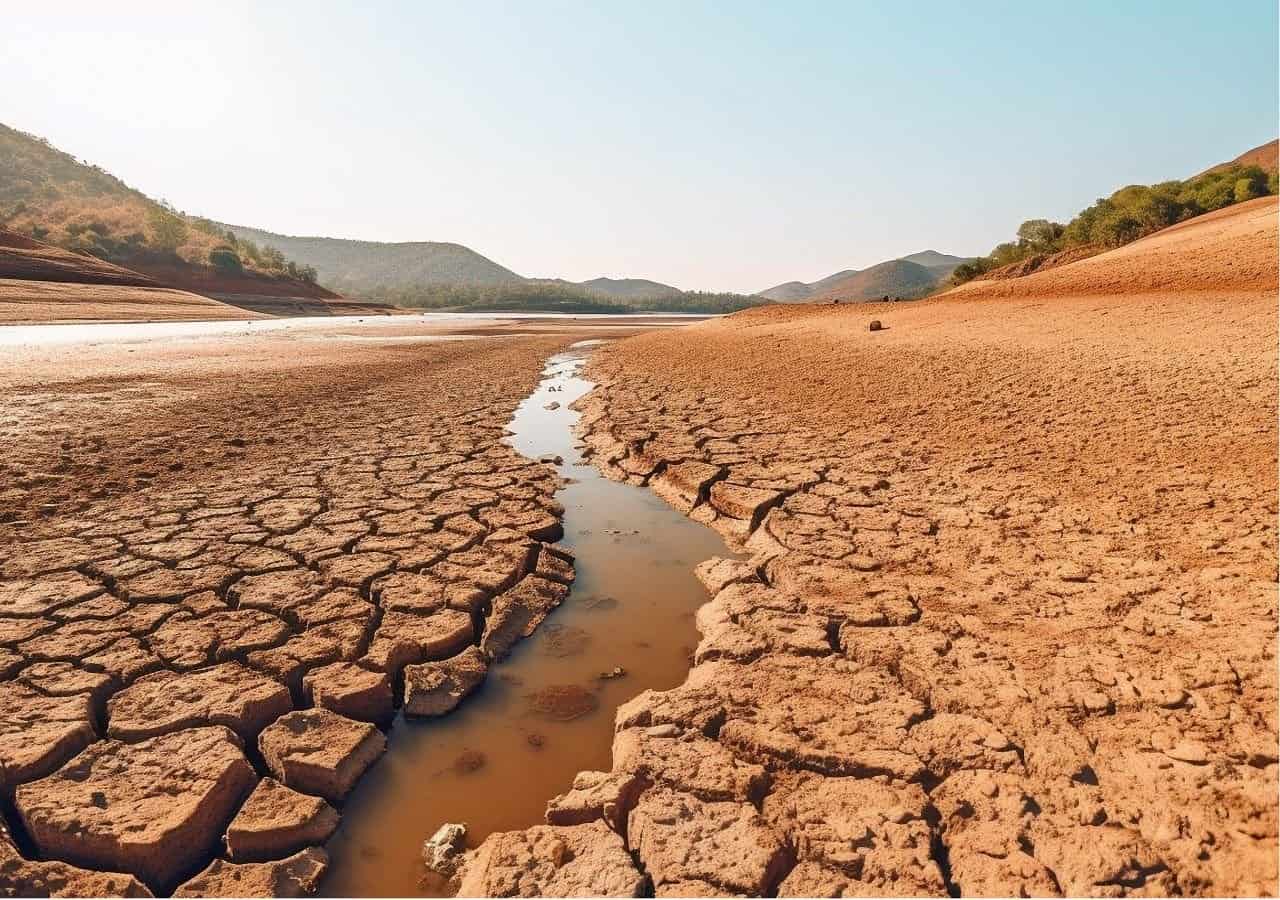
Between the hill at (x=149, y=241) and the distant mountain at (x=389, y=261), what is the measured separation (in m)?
74.9

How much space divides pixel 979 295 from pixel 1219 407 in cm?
959

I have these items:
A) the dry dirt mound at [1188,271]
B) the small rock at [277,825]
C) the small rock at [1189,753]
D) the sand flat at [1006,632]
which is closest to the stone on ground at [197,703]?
the small rock at [277,825]

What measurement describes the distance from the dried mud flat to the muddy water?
0.30 ft

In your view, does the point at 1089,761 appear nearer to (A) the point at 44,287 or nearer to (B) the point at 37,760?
(B) the point at 37,760

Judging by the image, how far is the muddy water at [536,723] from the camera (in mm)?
1636

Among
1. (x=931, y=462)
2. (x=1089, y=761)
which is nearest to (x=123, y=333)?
(x=931, y=462)

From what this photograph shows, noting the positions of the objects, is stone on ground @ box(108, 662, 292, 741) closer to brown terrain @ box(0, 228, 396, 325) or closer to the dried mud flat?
the dried mud flat

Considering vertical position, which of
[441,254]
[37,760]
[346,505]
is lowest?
[37,760]

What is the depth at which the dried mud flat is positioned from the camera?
5.26 ft

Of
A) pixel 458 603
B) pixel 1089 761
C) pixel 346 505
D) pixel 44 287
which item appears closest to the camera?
pixel 1089 761

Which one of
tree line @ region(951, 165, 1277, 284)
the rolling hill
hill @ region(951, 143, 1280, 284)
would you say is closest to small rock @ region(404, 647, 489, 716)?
hill @ region(951, 143, 1280, 284)

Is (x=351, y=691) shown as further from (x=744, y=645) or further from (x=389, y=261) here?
(x=389, y=261)

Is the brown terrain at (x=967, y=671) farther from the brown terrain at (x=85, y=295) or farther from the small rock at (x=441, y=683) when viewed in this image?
the brown terrain at (x=85, y=295)

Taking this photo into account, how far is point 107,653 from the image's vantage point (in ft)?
7.43
